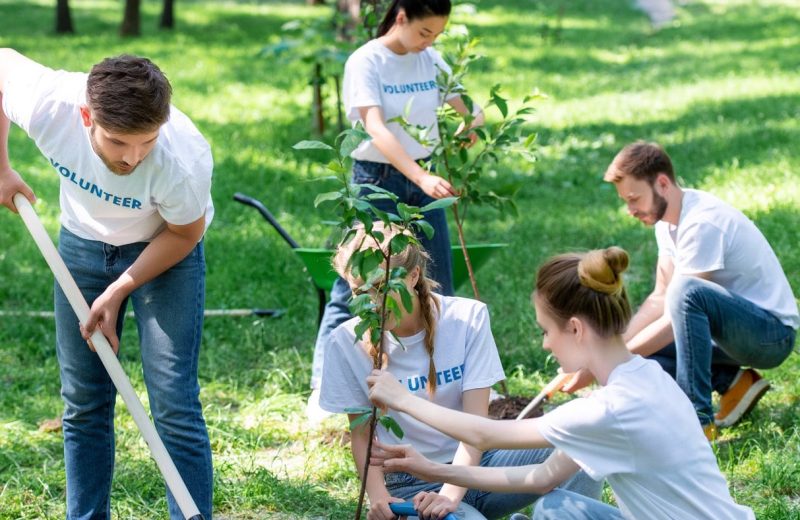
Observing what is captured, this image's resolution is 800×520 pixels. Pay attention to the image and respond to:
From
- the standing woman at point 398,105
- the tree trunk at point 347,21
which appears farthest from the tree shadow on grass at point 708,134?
the standing woman at point 398,105

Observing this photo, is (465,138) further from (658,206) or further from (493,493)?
(493,493)

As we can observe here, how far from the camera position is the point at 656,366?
2449 millimetres

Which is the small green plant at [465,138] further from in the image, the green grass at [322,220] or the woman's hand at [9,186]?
the woman's hand at [9,186]

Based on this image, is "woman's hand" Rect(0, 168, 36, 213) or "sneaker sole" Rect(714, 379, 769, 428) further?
"sneaker sole" Rect(714, 379, 769, 428)

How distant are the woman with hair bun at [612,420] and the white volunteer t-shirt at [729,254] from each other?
57.5 inches

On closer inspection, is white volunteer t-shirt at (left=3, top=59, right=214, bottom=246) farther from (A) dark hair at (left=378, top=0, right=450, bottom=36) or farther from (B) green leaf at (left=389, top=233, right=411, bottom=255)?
(A) dark hair at (left=378, top=0, right=450, bottom=36)

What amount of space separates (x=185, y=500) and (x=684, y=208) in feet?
6.76

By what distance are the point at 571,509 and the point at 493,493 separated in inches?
16.0

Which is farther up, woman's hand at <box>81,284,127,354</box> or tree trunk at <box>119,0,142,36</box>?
woman's hand at <box>81,284,127,354</box>

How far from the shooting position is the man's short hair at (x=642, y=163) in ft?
12.3

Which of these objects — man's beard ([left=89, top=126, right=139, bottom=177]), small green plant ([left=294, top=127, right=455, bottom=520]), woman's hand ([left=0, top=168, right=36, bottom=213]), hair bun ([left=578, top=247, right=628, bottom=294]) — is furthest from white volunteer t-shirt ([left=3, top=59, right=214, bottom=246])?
hair bun ([left=578, top=247, right=628, bottom=294])

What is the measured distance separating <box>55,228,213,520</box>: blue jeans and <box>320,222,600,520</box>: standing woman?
36 centimetres

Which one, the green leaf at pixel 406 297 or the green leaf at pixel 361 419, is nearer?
the green leaf at pixel 406 297

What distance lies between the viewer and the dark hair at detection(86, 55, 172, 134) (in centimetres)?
248
